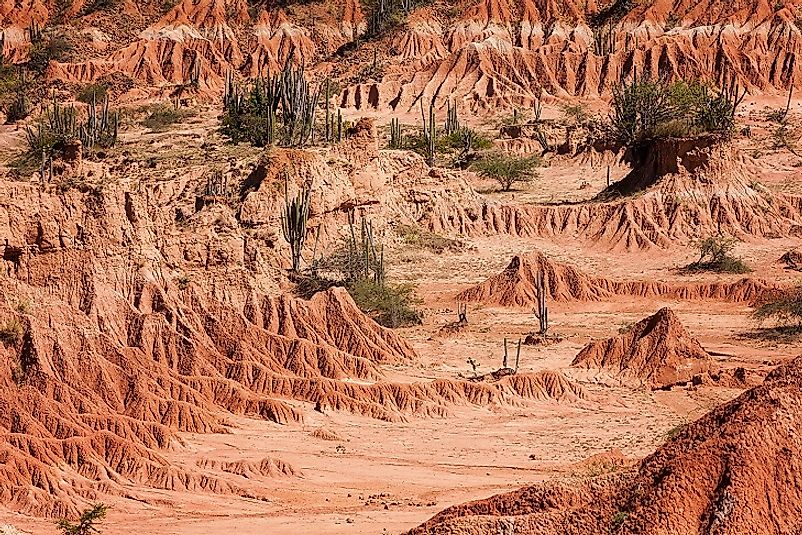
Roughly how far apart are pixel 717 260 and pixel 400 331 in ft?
47.4

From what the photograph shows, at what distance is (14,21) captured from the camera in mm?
108062

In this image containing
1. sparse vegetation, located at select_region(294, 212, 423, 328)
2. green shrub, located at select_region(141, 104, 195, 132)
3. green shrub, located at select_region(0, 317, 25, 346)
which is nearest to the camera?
green shrub, located at select_region(0, 317, 25, 346)

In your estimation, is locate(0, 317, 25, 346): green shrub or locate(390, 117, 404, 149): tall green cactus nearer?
locate(0, 317, 25, 346): green shrub

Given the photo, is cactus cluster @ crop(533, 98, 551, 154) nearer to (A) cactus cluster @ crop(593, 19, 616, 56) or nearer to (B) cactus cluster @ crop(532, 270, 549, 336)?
(A) cactus cluster @ crop(593, 19, 616, 56)

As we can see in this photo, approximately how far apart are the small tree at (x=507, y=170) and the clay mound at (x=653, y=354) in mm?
33204

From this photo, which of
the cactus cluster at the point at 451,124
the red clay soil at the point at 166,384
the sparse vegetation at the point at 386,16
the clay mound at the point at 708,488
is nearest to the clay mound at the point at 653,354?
the red clay soil at the point at 166,384

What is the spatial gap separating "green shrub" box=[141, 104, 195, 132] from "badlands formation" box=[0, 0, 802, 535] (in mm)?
396

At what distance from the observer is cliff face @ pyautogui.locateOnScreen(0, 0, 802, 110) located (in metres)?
93.1

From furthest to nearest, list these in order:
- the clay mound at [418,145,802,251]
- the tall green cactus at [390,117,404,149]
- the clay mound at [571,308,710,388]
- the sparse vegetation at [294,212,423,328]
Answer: the tall green cactus at [390,117,404,149]
the clay mound at [418,145,802,251]
the sparse vegetation at [294,212,423,328]
the clay mound at [571,308,710,388]

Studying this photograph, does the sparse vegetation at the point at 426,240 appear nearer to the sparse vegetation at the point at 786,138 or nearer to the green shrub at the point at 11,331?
the sparse vegetation at the point at 786,138

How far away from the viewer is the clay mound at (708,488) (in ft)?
39.9

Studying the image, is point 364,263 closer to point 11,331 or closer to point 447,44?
point 11,331

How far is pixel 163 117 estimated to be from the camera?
258ft

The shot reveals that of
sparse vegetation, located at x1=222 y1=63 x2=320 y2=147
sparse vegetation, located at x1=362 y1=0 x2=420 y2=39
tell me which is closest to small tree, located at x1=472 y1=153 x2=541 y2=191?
sparse vegetation, located at x1=222 y1=63 x2=320 y2=147
